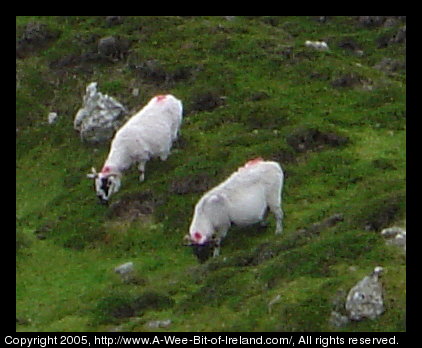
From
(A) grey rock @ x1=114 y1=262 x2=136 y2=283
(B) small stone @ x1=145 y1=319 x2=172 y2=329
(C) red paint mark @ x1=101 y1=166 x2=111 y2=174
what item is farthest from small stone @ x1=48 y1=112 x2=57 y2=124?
(B) small stone @ x1=145 y1=319 x2=172 y2=329

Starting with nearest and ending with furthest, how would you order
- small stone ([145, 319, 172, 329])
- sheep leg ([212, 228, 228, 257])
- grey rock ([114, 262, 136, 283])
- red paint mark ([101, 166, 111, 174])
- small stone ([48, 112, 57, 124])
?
small stone ([145, 319, 172, 329]) → grey rock ([114, 262, 136, 283]) → sheep leg ([212, 228, 228, 257]) → red paint mark ([101, 166, 111, 174]) → small stone ([48, 112, 57, 124])

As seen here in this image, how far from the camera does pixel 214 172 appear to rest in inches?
1135

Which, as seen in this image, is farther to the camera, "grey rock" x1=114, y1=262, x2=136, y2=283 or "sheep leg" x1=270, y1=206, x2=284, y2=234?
"sheep leg" x1=270, y1=206, x2=284, y2=234

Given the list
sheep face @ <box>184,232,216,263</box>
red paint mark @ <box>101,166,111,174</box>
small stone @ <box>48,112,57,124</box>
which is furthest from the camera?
small stone @ <box>48,112,57,124</box>

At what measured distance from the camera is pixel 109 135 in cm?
3328

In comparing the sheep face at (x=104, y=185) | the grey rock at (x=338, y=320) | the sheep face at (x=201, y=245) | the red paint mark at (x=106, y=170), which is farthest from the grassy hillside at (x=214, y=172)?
the red paint mark at (x=106, y=170)

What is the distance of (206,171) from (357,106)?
6.35 m

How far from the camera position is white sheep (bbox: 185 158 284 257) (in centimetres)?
2503

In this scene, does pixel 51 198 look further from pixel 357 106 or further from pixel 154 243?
pixel 357 106

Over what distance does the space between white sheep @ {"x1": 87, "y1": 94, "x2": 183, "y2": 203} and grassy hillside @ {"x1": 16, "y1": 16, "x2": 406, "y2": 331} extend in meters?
0.42

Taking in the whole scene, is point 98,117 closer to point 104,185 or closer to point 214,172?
point 104,185

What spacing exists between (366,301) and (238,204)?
6487 mm

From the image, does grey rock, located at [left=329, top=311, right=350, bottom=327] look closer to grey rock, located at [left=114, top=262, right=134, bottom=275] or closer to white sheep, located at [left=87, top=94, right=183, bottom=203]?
grey rock, located at [left=114, top=262, right=134, bottom=275]
